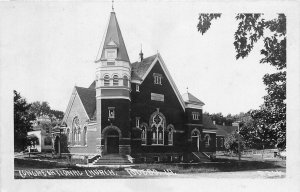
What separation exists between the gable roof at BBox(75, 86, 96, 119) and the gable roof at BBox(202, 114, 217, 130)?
4.19 meters

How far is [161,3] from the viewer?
12672 mm

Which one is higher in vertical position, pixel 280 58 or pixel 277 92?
pixel 280 58

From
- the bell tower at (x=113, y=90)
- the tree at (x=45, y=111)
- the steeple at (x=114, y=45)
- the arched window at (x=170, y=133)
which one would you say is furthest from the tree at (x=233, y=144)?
the tree at (x=45, y=111)

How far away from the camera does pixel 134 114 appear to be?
15.7m

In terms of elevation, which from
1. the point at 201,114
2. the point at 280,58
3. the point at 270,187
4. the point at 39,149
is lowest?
the point at 270,187

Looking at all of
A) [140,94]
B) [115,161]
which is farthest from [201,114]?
[115,161]

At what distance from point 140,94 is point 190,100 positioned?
1922 millimetres

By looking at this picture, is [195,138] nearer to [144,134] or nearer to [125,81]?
[144,134]

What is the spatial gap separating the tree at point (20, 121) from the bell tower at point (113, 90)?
2590 mm

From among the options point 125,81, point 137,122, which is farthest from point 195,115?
point 125,81

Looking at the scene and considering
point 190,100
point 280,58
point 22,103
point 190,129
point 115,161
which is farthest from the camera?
point 190,129

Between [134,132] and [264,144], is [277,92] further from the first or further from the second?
[134,132]

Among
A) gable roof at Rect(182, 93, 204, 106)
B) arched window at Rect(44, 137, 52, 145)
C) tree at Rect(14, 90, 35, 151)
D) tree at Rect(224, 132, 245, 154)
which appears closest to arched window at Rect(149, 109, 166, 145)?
gable roof at Rect(182, 93, 204, 106)

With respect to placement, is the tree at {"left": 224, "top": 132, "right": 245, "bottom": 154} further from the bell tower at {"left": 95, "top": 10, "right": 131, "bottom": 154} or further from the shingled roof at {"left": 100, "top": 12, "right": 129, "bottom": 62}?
the shingled roof at {"left": 100, "top": 12, "right": 129, "bottom": 62}
